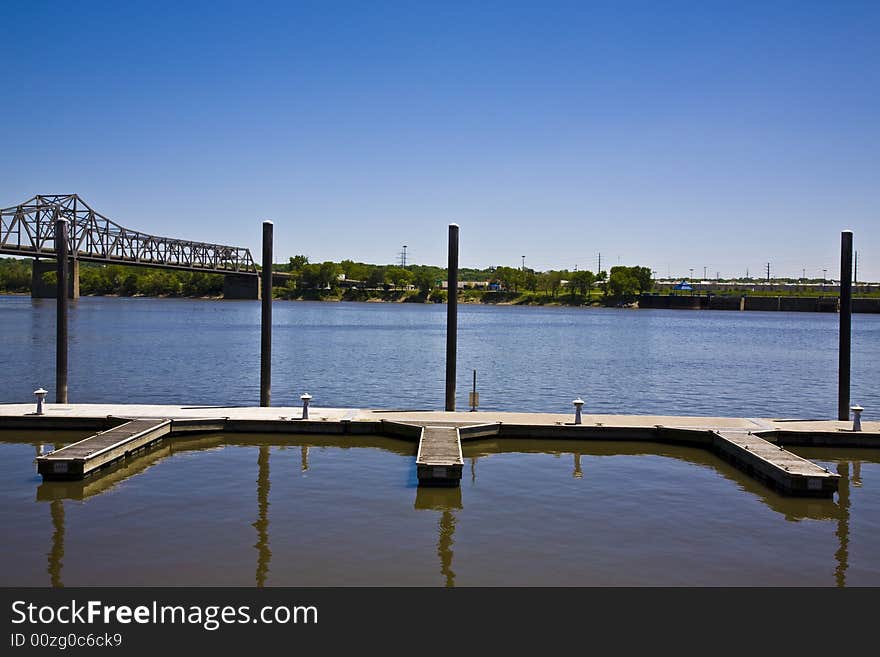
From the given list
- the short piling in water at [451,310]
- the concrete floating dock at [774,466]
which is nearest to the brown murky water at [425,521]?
the concrete floating dock at [774,466]

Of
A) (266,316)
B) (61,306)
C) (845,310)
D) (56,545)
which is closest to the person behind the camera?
(56,545)

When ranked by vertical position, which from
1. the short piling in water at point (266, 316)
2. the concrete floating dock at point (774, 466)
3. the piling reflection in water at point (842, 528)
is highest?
the short piling in water at point (266, 316)

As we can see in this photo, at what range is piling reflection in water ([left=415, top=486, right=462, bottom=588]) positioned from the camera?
11.5 metres

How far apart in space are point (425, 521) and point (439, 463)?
1.93 metres

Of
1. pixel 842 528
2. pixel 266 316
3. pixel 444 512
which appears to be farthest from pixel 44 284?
pixel 842 528

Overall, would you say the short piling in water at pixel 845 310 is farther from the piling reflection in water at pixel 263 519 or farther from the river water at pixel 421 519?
the piling reflection in water at pixel 263 519

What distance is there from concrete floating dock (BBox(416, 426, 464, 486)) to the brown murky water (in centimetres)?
31

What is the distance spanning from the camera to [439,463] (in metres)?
15.4

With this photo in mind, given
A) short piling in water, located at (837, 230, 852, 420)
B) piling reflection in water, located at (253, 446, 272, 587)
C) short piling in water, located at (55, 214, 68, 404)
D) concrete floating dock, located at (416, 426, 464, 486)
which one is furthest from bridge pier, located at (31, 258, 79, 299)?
short piling in water, located at (837, 230, 852, 420)

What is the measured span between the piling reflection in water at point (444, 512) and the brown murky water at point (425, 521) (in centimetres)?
4

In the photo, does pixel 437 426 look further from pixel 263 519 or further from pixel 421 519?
pixel 263 519

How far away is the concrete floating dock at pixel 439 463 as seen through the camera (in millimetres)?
15375
